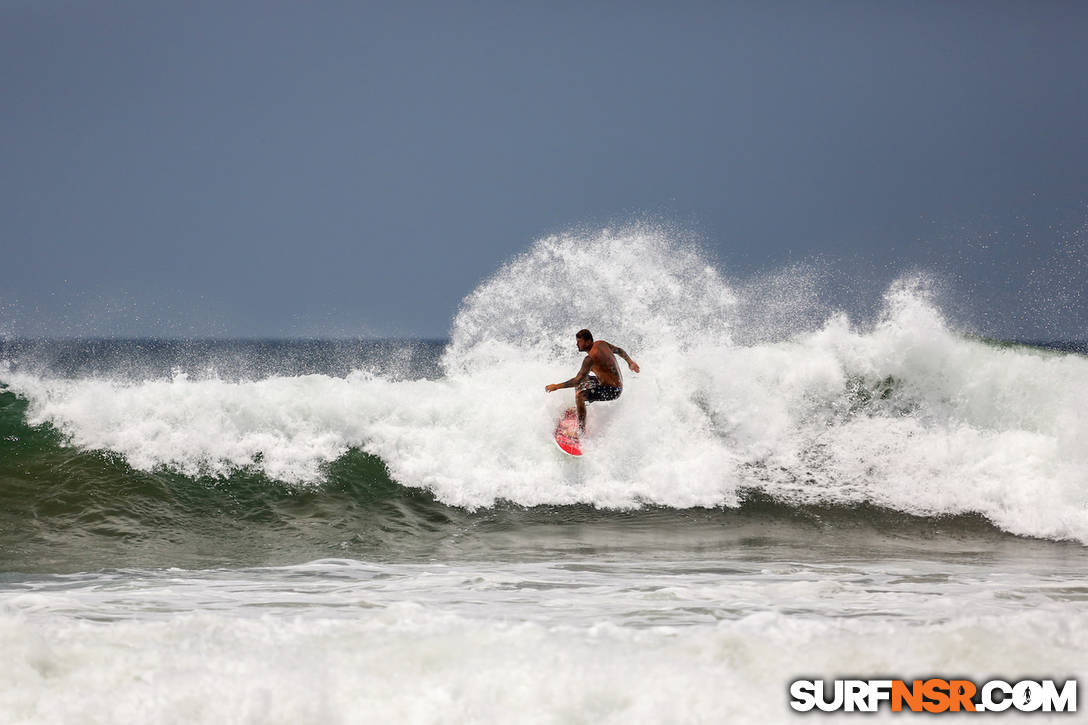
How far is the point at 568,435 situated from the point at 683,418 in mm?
1766

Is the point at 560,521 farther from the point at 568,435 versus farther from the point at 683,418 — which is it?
the point at 683,418

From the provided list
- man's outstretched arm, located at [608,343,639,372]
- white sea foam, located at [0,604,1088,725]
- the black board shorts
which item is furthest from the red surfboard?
white sea foam, located at [0,604,1088,725]

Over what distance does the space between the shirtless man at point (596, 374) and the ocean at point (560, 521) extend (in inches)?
19.5

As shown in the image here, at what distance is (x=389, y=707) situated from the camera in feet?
12.1

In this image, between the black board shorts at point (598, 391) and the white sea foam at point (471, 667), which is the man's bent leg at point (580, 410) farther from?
the white sea foam at point (471, 667)

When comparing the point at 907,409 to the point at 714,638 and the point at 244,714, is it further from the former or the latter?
the point at 244,714

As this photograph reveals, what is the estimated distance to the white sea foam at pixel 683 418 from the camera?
10258 millimetres

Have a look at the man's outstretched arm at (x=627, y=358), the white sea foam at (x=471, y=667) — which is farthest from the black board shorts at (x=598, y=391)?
the white sea foam at (x=471, y=667)

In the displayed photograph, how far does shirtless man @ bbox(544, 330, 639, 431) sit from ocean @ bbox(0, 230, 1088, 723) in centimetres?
50

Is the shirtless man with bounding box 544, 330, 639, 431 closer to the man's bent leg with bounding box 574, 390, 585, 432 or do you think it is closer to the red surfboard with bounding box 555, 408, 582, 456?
the man's bent leg with bounding box 574, 390, 585, 432

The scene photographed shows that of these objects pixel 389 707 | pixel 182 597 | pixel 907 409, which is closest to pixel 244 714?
pixel 389 707

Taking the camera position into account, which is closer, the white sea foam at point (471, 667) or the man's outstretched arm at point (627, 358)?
the white sea foam at point (471, 667)

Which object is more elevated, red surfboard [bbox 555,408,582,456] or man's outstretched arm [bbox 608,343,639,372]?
man's outstretched arm [bbox 608,343,639,372]

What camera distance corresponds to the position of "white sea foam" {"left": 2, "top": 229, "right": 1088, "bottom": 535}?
33.7 feet
